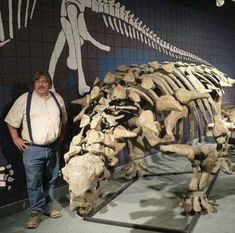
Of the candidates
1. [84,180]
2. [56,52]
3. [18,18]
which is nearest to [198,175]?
[84,180]

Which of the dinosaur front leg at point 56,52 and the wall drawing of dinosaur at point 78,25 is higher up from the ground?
the wall drawing of dinosaur at point 78,25

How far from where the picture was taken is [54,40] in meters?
4.70

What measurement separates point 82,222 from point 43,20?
246 centimetres

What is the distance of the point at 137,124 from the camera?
342 cm

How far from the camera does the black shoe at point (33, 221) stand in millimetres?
3799

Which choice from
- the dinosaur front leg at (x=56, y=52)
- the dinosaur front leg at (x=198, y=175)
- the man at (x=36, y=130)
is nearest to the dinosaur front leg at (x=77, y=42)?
the dinosaur front leg at (x=56, y=52)

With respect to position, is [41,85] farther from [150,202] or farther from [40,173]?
[150,202]

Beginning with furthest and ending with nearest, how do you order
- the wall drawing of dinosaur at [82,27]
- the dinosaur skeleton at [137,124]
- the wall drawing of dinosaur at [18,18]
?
1. the wall drawing of dinosaur at [82,27]
2. the wall drawing of dinosaur at [18,18]
3. the dinosaur skeleton at [137,124]

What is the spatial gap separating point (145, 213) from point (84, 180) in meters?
1.78

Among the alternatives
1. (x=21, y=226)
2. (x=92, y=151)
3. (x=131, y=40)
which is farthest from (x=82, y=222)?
(x=131, y=40)

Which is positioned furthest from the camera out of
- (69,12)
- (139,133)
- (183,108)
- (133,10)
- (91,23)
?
Answer: (133,10)

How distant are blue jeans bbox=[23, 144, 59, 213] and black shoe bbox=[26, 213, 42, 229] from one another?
5 centimetres

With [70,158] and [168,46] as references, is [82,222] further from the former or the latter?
[168,46]

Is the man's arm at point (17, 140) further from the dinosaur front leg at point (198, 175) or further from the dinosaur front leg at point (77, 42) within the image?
the dinosaur front leg at point (198, 175)
